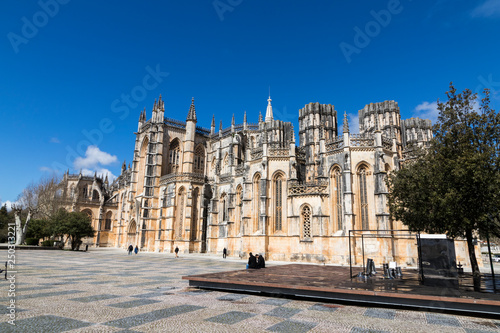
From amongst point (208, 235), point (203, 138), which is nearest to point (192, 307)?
point (208, 235)

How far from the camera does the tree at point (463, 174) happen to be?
1247cm

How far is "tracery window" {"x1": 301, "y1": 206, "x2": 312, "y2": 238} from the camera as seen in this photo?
28430 millimetres

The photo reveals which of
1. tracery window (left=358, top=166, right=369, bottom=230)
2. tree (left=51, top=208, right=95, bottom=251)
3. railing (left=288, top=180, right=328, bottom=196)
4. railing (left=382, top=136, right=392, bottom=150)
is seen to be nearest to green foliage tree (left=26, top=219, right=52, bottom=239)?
tree (left=51, top=208, right=95, bottom=251)

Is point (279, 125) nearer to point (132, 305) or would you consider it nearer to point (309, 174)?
point (309, 174)

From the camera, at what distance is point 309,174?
3234 cm

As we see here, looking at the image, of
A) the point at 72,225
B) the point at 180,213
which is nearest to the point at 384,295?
the point at 180,213

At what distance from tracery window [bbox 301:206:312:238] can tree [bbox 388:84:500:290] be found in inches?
524

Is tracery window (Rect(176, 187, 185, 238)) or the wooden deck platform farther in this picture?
tracery window (Rect(176, 187, 185, 238))

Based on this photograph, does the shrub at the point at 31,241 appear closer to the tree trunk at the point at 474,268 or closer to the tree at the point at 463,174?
the tree at the point at 463,174

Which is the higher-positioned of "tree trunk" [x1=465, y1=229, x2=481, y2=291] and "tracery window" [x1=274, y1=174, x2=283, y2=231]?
"tracery window" [x1=274, y1=174, x2=283, y2=231]

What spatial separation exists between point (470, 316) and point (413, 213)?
9526 mm

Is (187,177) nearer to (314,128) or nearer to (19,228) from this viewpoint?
(314,128)

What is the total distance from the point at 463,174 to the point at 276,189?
20.2 m

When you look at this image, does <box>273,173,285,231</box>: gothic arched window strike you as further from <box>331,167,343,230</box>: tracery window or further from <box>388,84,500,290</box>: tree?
<box>388,84,500,290</box>: tree
